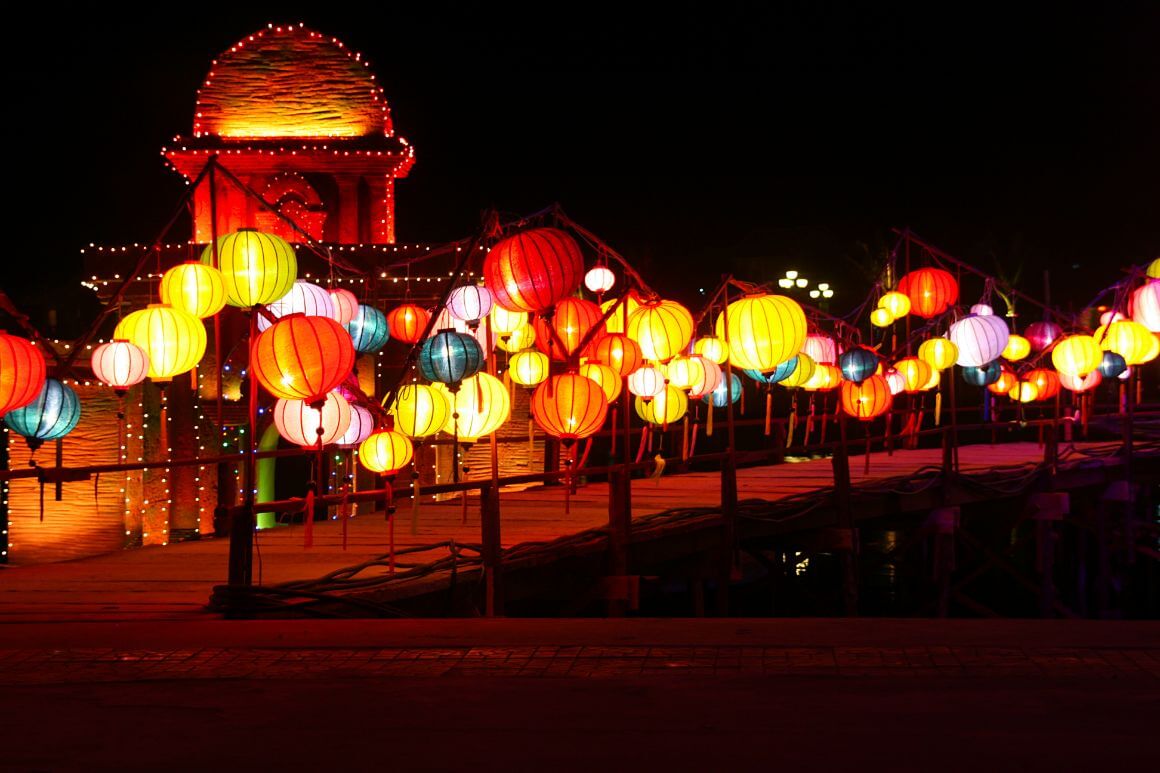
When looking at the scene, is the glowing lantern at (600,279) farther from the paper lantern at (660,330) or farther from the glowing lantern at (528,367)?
the paper lantern at (660,330)

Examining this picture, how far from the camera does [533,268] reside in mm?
11742

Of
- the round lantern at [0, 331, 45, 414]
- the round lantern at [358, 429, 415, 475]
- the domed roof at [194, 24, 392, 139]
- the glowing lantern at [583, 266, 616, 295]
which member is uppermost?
the domed roof at [194, 24, 392, 139]

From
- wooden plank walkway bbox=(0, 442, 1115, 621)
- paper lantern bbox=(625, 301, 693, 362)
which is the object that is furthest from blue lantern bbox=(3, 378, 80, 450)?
paper lantern bbox=(625, 301, 693, 362)

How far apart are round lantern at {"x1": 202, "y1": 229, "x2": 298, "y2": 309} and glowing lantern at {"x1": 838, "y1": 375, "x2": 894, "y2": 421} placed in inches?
360

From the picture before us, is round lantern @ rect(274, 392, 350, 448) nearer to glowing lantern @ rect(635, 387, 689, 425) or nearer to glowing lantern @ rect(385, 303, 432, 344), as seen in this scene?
glowing lantern @ rect(385, 303, 432, 344)

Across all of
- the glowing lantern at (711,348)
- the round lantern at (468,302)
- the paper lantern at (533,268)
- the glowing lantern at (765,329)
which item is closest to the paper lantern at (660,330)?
the glowing lantern at (765,329)

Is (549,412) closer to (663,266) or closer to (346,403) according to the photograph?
(346,403)

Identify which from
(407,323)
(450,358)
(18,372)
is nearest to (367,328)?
(407,323)

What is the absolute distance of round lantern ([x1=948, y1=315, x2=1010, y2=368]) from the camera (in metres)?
17.6

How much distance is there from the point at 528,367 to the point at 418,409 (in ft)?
9.61

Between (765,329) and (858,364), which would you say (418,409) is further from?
(858,364)

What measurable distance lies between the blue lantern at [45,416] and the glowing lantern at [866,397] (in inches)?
420

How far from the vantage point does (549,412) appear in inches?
491

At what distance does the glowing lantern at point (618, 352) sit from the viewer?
13.6m
